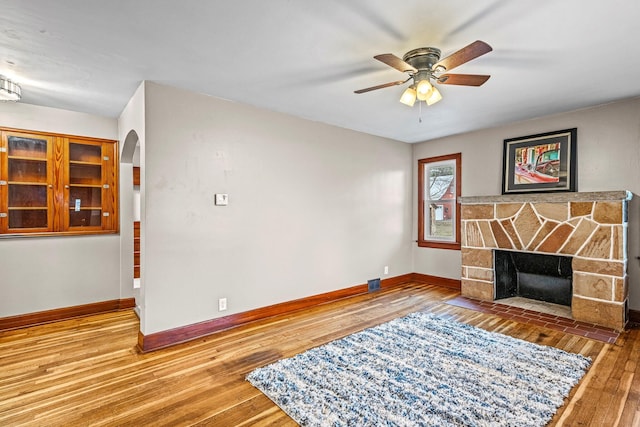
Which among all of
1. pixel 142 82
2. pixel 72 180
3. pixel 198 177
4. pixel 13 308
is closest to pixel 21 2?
pixel 142 82

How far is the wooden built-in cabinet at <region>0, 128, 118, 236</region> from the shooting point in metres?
3.57

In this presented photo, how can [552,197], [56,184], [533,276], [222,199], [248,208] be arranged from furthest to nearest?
[533,276] < [552,197] < [56,184] < [248,208] < [222,199]

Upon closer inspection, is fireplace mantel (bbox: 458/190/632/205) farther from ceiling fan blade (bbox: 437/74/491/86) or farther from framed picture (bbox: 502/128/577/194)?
ceiling fan blade (bbox: 437/74/491/86)

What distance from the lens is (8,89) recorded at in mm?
2873

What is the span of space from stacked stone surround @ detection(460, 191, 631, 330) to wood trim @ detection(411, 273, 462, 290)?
454mm

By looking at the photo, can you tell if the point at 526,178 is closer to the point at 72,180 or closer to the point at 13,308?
the point at 72,180

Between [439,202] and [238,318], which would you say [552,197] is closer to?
[439,202]

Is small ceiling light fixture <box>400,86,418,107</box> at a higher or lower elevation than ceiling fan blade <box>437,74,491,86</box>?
lower

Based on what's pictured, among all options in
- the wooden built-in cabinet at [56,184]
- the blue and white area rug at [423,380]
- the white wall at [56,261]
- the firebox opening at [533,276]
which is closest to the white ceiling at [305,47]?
the white wall at [56,261]

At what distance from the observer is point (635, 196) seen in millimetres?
3605

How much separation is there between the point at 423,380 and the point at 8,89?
172 inches

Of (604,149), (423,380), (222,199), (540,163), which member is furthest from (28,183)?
(604,149)

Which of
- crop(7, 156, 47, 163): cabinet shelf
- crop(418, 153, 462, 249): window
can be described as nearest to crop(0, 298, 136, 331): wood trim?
crop(7, 156, 47, 163): cabinet shelf

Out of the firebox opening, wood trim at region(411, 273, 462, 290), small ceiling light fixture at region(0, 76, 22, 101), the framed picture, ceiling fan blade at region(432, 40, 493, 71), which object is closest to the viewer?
ceiling fan blade at region(432, 40, 493, 71)
